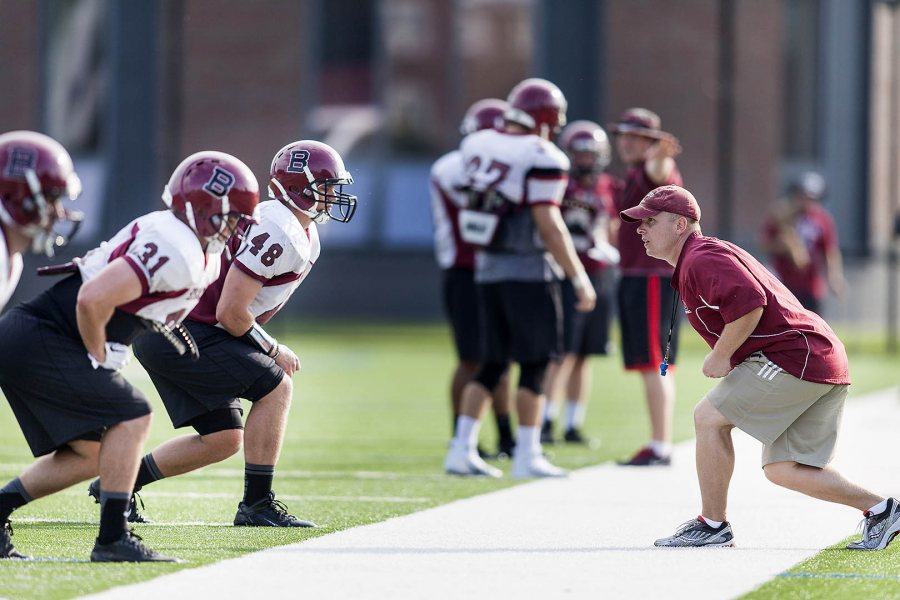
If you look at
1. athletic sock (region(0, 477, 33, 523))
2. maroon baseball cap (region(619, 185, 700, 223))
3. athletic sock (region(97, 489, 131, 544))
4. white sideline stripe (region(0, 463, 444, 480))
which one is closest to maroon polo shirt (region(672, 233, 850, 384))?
maroon baseball cap (region(619, 185, 700, 223))

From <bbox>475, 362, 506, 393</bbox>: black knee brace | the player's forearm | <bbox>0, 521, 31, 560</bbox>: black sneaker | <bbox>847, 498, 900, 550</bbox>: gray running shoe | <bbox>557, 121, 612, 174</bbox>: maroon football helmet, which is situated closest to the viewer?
<bbox>0, 521, 31, 560</bbox>: black sneaker

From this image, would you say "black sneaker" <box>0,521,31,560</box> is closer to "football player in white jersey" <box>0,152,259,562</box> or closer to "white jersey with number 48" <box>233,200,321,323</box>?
"football player in white jersey" <box>0,152,259,562</box>

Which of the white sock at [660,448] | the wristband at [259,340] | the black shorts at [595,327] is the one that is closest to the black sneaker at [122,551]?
the wristband at [259,340]

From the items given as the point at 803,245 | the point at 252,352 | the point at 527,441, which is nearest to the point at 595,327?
the point at 527,441

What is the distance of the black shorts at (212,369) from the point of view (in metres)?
6.53

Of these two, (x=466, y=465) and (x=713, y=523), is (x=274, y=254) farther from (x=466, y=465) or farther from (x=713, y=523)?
(x=466, y=465)

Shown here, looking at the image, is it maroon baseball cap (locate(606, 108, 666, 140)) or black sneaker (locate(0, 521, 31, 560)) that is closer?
black sneaker (locate(0, 521, 31, 560))

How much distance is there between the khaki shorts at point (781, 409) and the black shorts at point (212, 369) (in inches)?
73.0

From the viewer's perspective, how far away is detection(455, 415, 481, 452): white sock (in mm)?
9000

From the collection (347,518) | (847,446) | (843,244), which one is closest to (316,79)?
(843,244)

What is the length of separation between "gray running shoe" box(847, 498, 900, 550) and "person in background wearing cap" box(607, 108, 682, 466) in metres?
3.13

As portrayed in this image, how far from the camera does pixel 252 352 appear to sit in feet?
21.6

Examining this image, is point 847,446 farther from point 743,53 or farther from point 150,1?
point 150,1

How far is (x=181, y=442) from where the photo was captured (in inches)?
267
